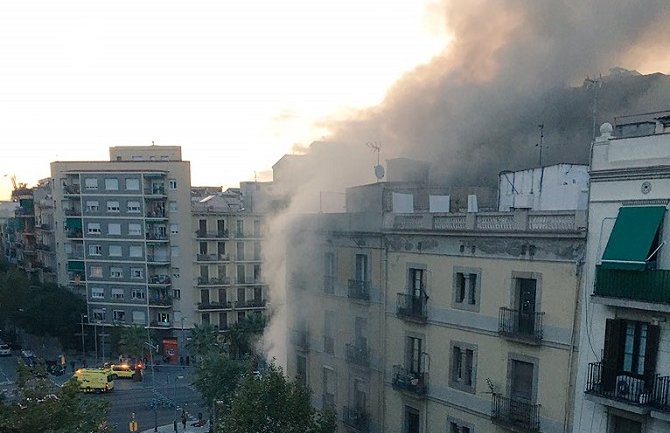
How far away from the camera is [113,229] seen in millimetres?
47375

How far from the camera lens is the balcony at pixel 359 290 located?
20344mm

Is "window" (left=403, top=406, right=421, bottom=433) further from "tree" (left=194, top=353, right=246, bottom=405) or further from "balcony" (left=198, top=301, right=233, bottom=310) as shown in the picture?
"balcony" (left=198, top=301, right=233, bottom=310)

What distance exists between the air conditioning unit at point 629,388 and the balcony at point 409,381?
22.4ft

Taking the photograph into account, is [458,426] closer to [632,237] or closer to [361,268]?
[361,268]

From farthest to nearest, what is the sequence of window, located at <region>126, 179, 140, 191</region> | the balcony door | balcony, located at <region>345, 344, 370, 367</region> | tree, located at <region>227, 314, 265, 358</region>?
1. window, located at <region>126, 179, 140, 191</region>
2. tree, located at <region>227, 314, 265, 358</region>
3. balcony, located at <region>345, 344, 370, 367</region>
4. the balcony door

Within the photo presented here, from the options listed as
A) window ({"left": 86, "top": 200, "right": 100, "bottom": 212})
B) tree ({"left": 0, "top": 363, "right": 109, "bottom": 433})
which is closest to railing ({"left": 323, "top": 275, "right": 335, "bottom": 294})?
tree ({"left": 0, "top": 363, "right": 109, "bottom": 433})

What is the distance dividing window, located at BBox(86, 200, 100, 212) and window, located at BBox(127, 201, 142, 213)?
3259mm

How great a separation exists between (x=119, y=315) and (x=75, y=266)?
681 cm

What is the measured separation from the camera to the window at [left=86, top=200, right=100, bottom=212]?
47562mm

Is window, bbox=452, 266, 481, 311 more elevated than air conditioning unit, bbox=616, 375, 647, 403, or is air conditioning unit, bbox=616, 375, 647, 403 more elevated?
window, bbox=452, 266, 481, 311

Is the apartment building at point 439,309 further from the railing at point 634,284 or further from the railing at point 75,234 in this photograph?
the railing at point 75,234

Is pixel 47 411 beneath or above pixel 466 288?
beneath

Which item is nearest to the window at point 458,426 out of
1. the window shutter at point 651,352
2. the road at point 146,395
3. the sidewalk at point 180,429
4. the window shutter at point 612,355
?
the window shutter at point 612,355

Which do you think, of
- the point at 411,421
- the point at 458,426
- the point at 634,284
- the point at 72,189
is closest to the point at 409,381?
the point at 411,421
